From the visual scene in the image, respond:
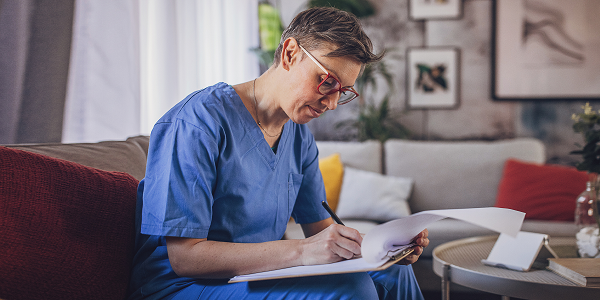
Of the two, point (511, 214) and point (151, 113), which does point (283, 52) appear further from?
point (151, 113)

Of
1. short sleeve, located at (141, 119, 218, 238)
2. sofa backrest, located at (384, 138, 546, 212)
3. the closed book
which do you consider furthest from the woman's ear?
sofa backrest, located at (384, 138, 546, 212)

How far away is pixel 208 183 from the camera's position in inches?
31.3

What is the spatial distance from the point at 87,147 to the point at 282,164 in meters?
0.53

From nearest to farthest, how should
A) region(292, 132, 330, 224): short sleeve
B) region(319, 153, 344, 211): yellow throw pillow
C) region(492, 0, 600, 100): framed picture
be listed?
1. region(292, 132, 330, 224): short sleeve
2. region(319, 153, 344, 211): yellow throw pillow
3. region(492, 0, 600, 100): framed picture

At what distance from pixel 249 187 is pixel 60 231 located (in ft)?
1.22

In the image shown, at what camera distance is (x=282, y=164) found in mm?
1000

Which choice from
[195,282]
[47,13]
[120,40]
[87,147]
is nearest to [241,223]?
[195,282]

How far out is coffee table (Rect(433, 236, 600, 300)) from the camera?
3.40 ft

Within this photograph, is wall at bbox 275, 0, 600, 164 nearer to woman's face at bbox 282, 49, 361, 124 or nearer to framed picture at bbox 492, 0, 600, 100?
framed picture at bbox 492, 0, 600, 100

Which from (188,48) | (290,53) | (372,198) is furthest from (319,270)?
(188,48)

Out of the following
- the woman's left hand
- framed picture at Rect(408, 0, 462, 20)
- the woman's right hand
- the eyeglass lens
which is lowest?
the woman's left hand

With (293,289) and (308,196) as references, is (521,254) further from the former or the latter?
(293,289)

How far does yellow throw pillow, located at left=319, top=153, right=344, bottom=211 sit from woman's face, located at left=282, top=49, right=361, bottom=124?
1.35m

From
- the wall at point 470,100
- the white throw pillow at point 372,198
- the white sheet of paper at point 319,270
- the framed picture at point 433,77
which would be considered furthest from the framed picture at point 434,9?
the white sheet of paper at point 319,270
